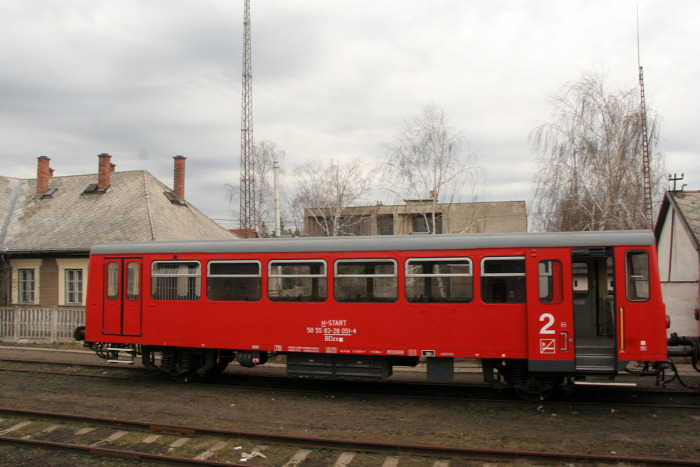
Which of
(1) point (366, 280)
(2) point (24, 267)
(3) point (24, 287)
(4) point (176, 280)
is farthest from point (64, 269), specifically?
(1) point (366, 280)

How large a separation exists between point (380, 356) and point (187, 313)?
13.9 feet

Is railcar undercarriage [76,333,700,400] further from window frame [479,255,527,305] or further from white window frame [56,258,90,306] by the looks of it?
white window frame [56,258,90,306]

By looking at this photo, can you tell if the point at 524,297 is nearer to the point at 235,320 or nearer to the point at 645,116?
the point at 235,320

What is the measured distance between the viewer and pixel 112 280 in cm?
1194

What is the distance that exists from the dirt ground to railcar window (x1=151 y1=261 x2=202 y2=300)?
2042 mm

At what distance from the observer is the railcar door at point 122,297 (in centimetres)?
1166

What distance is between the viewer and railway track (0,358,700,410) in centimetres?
966

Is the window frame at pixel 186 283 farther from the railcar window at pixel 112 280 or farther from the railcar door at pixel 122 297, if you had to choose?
the railcar window at pixel 112 280

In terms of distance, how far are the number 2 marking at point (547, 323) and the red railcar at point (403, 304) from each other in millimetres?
17

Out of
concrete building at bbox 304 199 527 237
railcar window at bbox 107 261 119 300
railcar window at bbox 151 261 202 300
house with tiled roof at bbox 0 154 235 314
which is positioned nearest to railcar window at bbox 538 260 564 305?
railcar window at bbox 151 261 202 300

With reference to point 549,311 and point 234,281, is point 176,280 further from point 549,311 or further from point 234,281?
point 549,311

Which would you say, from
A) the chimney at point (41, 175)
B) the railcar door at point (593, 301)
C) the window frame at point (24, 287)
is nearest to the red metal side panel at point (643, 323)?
the railcar door at point (593, 301)

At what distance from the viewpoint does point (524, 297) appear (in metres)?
9.23

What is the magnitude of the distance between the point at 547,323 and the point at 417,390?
3.28 metres
